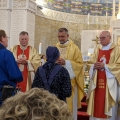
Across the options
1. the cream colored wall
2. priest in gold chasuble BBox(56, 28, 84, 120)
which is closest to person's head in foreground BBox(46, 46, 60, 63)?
priest in gold chasuble BBox(56, 28, 84, 120)

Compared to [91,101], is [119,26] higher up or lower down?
higher up

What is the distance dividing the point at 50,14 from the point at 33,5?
1.65 meters

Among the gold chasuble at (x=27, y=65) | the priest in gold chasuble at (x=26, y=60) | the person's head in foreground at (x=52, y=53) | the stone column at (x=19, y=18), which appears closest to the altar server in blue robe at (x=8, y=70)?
the person's head in foreground at (x=52, y=53)

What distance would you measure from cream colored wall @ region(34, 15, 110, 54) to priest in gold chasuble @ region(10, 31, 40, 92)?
5.70 meters

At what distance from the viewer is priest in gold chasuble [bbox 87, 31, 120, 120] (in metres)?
4.42

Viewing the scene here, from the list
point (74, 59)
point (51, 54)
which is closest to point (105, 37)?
point (74, 59)

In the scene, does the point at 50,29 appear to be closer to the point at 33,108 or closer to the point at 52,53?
the point at 52,53

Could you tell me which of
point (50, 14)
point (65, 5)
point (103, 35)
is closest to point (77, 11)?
point (65, 5)

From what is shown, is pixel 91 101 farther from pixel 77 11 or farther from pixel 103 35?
pixel 77 11

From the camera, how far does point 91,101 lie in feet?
15.1

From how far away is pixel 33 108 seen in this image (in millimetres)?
953

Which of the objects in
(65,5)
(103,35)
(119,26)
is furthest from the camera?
(65,5)

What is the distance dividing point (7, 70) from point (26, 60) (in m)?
1.47

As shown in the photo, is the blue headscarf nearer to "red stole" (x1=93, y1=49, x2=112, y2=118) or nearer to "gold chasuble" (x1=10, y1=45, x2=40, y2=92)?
"red stole" (x1=93, y1=49, x2=112, y2=118)
